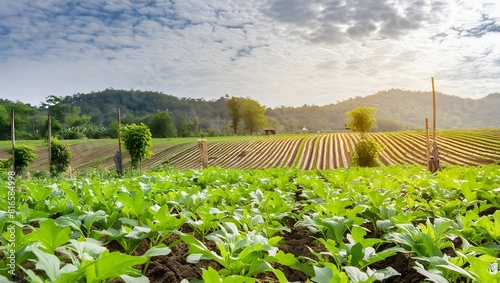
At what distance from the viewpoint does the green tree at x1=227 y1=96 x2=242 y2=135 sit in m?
85.4

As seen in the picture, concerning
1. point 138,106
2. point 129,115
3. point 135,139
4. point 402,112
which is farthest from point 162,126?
point 402,112

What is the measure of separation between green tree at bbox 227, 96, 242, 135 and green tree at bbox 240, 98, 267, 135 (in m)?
1.38

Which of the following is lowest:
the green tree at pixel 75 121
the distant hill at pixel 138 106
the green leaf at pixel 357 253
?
the green leaf at pixel 357 253

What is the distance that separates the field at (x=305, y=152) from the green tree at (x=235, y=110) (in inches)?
1117

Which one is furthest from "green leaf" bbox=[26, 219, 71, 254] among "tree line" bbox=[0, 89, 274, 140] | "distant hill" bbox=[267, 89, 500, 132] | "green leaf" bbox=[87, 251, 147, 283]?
"distant hill" bbox=[267, 89, 500, 132]

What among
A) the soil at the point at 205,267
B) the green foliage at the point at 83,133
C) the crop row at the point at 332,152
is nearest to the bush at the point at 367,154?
the crop row at the point at 332,152

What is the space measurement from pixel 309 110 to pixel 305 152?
4930 inches

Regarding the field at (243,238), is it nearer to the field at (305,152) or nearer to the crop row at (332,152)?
the field at (305,152)

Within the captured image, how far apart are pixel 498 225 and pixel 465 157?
35388 millimetres

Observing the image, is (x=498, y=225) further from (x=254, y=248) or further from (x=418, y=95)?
(x=418, y=95)

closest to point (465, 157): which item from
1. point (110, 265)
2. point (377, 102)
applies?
point (110, 265)

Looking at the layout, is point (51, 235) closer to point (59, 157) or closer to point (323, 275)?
point (323, 275)

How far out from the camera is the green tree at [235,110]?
8538cm

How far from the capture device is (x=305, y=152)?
43.2m
